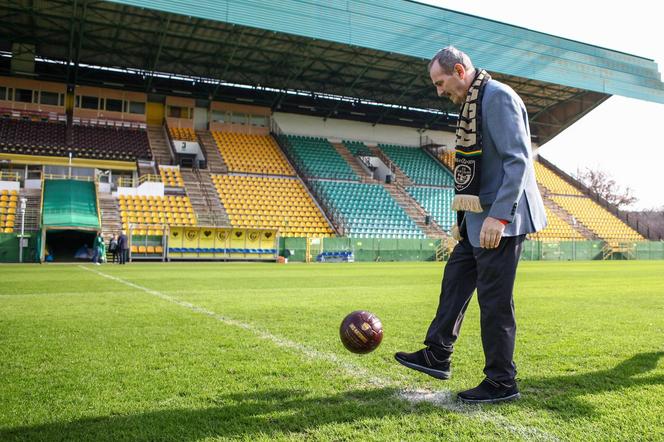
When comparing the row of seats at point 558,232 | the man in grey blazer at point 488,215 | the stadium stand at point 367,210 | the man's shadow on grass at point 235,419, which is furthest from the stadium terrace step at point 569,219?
the man's shadow on grass at point 235,419

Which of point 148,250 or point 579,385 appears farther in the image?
point 148,250

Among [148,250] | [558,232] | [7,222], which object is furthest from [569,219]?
[7,222]

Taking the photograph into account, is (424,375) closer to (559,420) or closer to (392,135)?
(559,420)

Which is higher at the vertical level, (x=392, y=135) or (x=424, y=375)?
(x=392, y=135)

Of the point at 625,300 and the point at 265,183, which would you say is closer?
the point at 625,300

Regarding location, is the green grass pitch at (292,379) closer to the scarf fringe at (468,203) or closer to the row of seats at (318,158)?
the scarf fringe at (468,203)

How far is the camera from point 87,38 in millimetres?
32656

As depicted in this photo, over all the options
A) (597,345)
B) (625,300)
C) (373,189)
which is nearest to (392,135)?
(373,189)

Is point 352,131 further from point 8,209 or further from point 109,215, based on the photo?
point 8,209

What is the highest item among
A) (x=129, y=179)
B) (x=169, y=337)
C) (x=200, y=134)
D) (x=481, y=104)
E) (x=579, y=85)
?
(x=579, y=85)

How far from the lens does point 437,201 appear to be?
40812mm

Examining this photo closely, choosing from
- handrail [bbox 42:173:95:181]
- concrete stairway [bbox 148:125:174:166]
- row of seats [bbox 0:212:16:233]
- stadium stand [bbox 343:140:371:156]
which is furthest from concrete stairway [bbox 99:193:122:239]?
stadium stand [bbox 343:140:371:156]

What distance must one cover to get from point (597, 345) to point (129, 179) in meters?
31.9

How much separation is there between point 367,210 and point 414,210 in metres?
4.13
